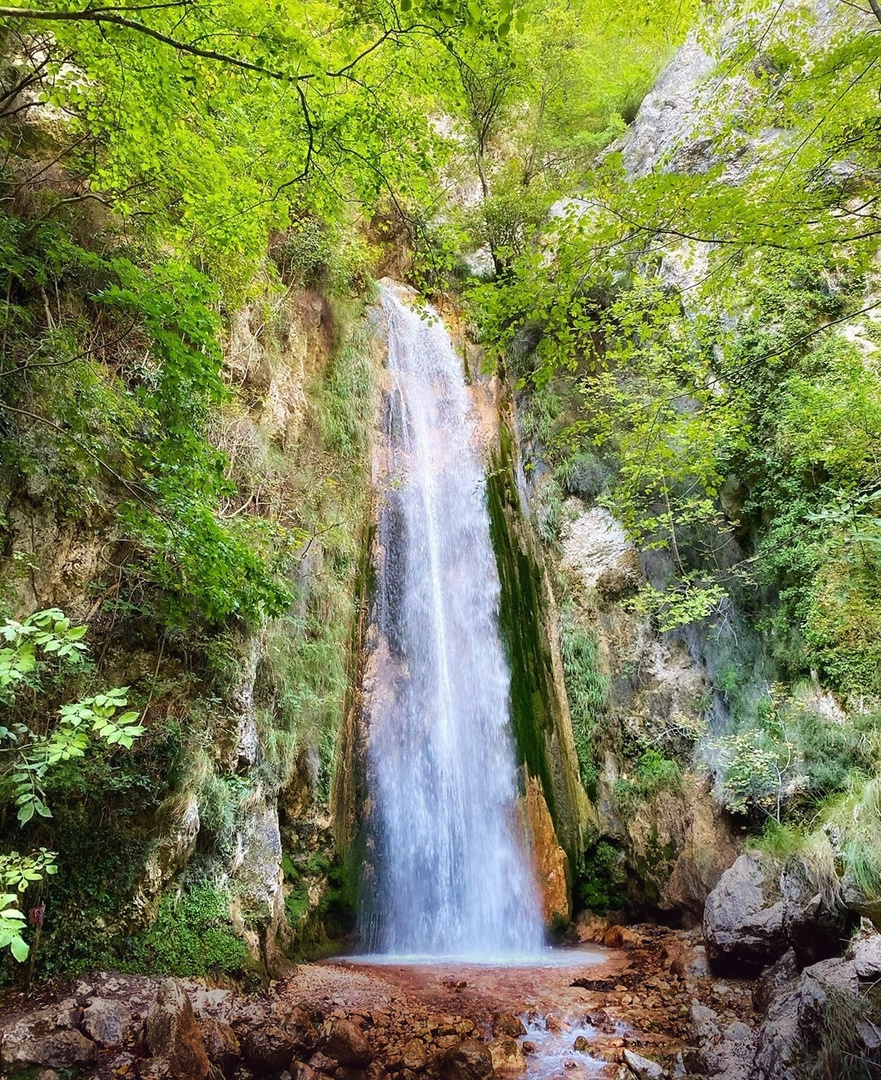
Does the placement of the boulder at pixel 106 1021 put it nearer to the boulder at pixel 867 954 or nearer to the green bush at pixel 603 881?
the boulder at pixel 867 954

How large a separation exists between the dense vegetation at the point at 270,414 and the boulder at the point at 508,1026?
1936mm

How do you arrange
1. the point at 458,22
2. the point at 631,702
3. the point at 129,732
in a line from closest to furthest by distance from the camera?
→ the point at 129,732, the point at 458,22, the point at 631,702

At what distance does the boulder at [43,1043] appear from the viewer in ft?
9.72

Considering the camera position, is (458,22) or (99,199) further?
(99,199)

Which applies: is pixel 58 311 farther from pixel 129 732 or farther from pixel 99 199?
pixel 129 732

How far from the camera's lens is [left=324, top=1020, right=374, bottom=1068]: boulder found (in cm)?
366

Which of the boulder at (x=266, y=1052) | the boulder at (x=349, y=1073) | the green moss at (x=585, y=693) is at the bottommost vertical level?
the boulder at (x=349, y=1073)

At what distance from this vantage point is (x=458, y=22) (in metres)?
3.17

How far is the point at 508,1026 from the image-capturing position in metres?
4.30

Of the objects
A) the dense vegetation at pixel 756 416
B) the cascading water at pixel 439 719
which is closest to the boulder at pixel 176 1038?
the cascading water at pixel 439 719

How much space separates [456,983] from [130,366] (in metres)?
5.96

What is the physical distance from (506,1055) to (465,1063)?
52 centimetres

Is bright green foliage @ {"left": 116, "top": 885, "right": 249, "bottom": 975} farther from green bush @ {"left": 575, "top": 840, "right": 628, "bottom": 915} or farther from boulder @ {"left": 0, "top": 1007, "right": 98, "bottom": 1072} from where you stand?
green bush @ {"left": 575, "top": 840, "right": 628, "bottom": 915}

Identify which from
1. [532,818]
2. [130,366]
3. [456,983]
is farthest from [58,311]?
[532,818]
